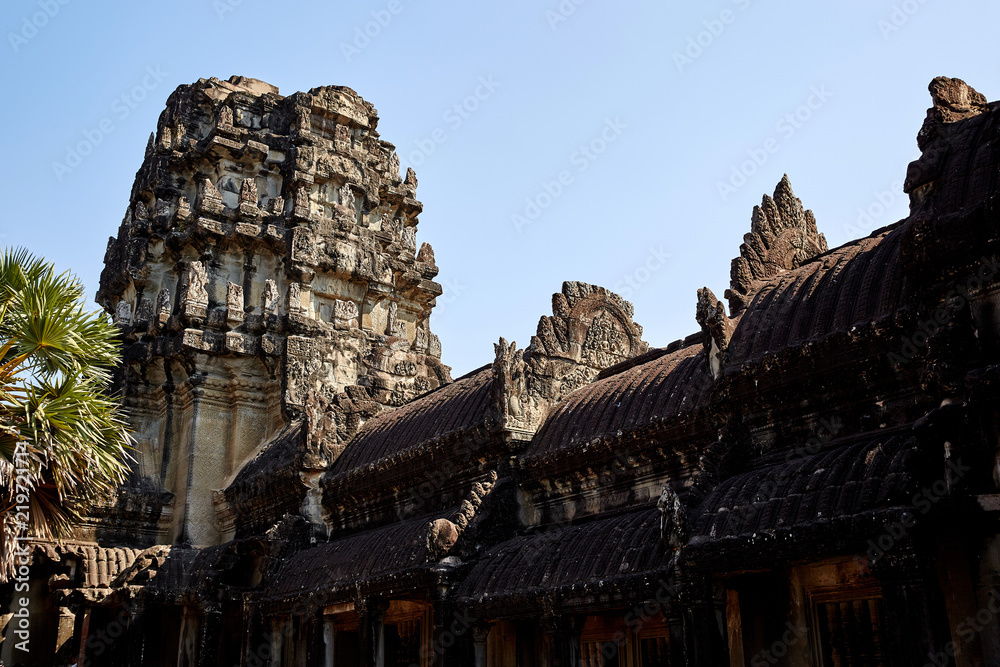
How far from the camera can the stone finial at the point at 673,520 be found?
10586 millimetres

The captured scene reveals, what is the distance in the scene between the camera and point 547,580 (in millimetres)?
12375

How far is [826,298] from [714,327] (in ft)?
4.96

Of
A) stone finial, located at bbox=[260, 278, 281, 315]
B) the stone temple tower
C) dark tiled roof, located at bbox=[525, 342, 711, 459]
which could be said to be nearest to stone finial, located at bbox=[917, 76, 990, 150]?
dark tiled roof, located at bbox=[525, 342, 711, 459]

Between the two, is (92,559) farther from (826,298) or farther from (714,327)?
(826,298)

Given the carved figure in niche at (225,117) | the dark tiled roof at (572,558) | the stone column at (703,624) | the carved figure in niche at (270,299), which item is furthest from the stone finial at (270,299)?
the stone column at (703,624)

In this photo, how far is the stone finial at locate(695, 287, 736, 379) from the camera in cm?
1280

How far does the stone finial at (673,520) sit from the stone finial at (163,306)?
19766 millimetres

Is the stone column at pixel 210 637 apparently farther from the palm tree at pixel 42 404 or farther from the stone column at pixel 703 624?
the stone column at pixel 703 624

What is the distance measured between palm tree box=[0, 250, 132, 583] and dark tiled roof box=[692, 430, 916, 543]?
9.43 metres

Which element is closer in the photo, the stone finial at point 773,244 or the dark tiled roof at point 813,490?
the dark tiled roof at point 813,490

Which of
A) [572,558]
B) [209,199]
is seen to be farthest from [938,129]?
[209,199]

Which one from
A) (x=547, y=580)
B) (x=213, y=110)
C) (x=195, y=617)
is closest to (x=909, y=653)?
(x=547, y=580)

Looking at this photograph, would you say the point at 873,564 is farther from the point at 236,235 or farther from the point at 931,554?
the point at 236,235

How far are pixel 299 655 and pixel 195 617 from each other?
15.5 ft
